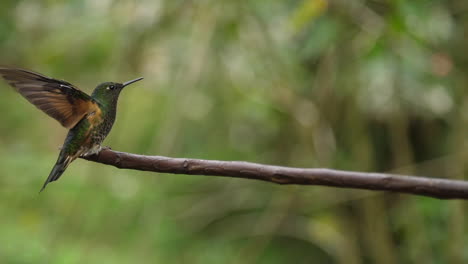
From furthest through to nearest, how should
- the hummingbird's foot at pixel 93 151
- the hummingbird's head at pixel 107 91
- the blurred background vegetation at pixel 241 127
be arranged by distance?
the blurred background vegetation at pixel 241 127 → the hummingbird's head at pixel 107 91 → the hummingbird's foot at pixel 93 151

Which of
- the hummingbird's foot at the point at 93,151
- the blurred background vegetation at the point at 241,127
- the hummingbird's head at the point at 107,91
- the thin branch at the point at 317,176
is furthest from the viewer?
the blurred background vegetation at the point at 241,127

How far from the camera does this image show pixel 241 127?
2375 mm

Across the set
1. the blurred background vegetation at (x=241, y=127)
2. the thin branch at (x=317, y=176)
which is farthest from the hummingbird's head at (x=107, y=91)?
the blurred background vegetation at (x=241, y=127)

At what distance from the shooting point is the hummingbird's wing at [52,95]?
3.20 ft

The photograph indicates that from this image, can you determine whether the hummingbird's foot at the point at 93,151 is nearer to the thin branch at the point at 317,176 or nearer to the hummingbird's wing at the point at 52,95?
the hummingbird's wing at the point at 52,95

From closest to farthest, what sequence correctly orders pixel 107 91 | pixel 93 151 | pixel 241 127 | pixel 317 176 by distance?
pixel 317 176 < pixel 93 151 < pixel 107 91 < pixel 241 127

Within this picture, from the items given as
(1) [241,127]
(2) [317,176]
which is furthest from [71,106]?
(1) [241,127]

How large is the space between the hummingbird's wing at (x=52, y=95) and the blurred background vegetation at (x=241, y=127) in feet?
2.04

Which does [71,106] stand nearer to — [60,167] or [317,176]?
[60,167]

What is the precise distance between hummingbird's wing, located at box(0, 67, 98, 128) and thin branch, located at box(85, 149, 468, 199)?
0.31 meters

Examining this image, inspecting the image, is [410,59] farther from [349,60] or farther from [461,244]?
[461,244]

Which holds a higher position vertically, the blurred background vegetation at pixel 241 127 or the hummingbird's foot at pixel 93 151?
the hummingbird's foot at pixel 93 151

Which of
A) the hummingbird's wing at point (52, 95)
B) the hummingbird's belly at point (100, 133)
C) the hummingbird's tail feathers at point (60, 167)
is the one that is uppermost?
the hummingbird's wing at point (52, 95)

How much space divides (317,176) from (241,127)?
1.61 metres
